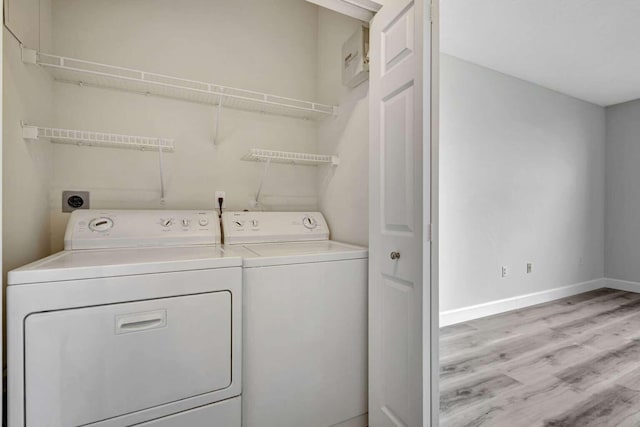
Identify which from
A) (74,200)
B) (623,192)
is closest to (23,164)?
(74,200)

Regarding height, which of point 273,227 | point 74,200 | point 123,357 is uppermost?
point 74,200

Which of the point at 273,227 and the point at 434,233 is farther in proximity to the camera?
the point at 273,227

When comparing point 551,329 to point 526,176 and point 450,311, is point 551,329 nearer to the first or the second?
point 450,311

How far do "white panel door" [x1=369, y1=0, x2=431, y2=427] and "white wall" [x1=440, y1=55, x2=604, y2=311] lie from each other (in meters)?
1.66

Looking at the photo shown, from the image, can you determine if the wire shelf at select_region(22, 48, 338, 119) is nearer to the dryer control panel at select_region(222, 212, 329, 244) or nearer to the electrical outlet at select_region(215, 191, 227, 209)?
the electrical outlet at select_region(215, 191, 227, 209)

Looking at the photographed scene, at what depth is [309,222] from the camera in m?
1.99

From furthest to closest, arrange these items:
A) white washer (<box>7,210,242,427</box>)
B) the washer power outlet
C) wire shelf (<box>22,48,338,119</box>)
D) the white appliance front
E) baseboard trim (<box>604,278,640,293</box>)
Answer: baseboard trim (<box>604,278,640,293</box>)
the washer power outlet
wire shelf (<box>22,48,338,119</box>)
the white appliance front
white washer (<box>7,210,242,427</box>)

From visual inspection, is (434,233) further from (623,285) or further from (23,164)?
(623,285)

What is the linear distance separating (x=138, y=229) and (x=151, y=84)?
0.82 m

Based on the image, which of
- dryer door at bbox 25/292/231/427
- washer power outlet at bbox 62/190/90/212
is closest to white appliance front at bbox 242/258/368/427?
dryer door at bbox 25/292/231/427

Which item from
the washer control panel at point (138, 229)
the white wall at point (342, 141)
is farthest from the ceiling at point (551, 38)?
the washer control panel at point (138, 229)

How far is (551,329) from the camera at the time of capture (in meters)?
2.76

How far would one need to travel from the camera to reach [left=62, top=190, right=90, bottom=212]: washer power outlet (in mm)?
1568

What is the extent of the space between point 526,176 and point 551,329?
5.55 feet
